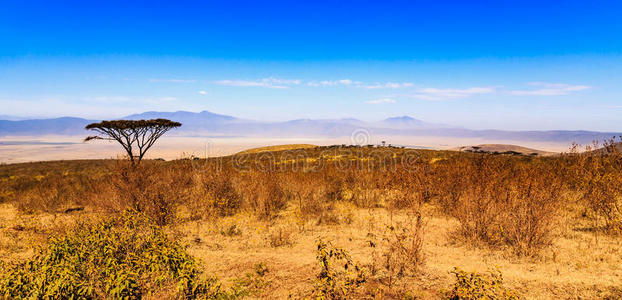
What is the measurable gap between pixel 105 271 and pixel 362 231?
213 inches

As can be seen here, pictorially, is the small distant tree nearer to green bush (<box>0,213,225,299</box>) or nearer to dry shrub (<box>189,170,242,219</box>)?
dry shrub (<box>189,170,242,219</box>)

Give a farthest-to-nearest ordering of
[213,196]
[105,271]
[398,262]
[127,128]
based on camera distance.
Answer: [127,128], [213,196], [398,262], [105,271]

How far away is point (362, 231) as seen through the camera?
736 centimetres

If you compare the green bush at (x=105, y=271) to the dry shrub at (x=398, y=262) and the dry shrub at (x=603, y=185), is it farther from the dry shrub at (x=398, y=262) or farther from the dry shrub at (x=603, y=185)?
the dry shrub at (x=603, y=185)

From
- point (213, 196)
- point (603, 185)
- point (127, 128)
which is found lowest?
point (213, 196)

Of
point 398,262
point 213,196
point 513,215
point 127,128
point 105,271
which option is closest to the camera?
point 105,271

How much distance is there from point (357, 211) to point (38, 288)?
24.9ft

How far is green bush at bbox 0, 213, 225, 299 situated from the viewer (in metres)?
3.26

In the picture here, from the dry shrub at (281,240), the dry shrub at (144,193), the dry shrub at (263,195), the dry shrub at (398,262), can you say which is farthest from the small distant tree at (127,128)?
the dry shrub at (398,262)

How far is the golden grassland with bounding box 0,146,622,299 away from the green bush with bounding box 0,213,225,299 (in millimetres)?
53

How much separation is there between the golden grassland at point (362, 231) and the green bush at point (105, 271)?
5 centimetres

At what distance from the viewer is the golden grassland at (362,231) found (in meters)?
4.28

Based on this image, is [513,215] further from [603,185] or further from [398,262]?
[603,185]

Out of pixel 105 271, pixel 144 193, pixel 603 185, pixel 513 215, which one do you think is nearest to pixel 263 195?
pixel 144 193
